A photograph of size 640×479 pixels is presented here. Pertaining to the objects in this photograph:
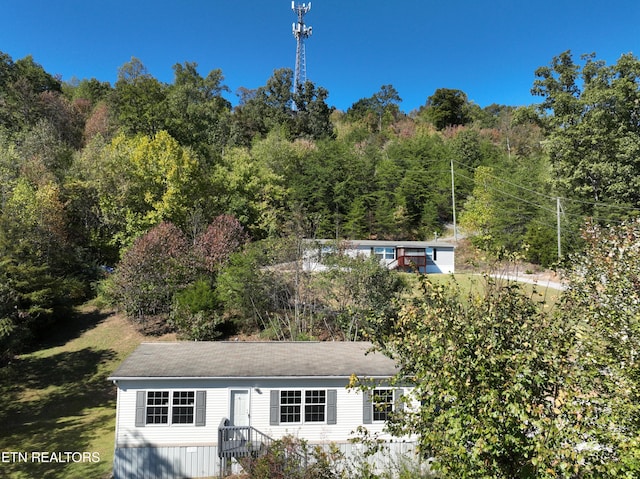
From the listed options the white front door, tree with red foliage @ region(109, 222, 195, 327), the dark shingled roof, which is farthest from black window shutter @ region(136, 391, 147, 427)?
tree with red foliage @ region(109, 222, 195, 327)

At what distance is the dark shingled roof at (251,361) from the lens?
12906mm

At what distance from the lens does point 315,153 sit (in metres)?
49.9

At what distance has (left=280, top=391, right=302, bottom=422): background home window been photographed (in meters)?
13.2

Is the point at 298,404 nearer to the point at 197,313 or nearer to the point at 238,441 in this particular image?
the point at 238,441

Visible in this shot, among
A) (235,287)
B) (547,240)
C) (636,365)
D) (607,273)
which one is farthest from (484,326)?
(547,240)

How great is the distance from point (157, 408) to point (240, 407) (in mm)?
2579

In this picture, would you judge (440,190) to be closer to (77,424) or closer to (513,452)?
(77,424)

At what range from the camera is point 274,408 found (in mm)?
13188

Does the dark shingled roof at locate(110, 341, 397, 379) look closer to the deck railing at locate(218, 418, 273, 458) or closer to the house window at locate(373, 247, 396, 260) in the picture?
the deck railing at locate(218, 418, 273, 458)

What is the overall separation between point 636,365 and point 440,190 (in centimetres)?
4769

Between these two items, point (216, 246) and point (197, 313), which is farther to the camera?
point (216, 246)

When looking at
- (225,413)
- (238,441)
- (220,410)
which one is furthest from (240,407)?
(238,441)

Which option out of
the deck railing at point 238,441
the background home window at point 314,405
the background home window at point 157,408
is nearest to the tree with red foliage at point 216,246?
the background home window at point 157,408

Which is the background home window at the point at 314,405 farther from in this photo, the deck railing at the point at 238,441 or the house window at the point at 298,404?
the deck railing at the point at 238,441
